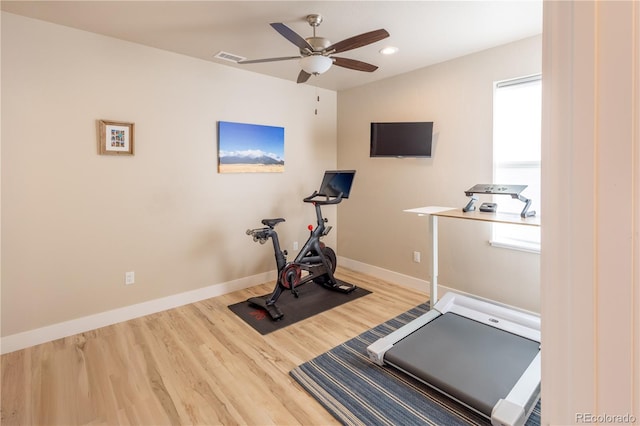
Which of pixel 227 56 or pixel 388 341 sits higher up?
pixel 227 56

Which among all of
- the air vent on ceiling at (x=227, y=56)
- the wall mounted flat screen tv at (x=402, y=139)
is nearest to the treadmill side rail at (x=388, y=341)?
the wall mounted flat screen tv at (x=402, y=139)

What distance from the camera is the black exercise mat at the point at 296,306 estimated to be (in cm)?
306

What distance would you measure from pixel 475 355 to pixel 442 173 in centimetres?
203

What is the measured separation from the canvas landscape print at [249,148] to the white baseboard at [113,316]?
55.1 inches

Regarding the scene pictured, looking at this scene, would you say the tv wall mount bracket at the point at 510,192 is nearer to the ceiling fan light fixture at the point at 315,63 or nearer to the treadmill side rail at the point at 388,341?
the treadmill side rail at the point at 388,341

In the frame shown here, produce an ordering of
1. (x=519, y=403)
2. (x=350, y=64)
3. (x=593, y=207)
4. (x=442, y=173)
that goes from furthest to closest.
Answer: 1. (x=442, y=173)
2. (x=350, y=64)
3. (x=519, y=403)
4. (x=593, y=207)

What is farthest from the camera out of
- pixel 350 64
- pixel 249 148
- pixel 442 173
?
pixel 249 148

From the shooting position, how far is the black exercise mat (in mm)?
3060

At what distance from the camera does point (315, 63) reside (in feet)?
8.29

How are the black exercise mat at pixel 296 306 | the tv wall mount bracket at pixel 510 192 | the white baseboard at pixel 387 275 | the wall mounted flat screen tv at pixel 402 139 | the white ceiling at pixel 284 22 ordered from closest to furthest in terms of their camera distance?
the white ceiling at pixel 284 22 < the tv wall mount bracket at pixel 510 192 < the black exercise mat at pixel 296 306 < the wall mounted flat screen tv at pixel 402 139 < the white baseboard at pixel 387 275

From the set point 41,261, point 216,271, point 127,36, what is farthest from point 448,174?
point 41,261

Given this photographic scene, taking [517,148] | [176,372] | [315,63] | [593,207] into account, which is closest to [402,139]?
[517,148]

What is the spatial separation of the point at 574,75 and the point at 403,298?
11.5ft

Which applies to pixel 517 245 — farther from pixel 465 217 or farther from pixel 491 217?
pixel 465 217
